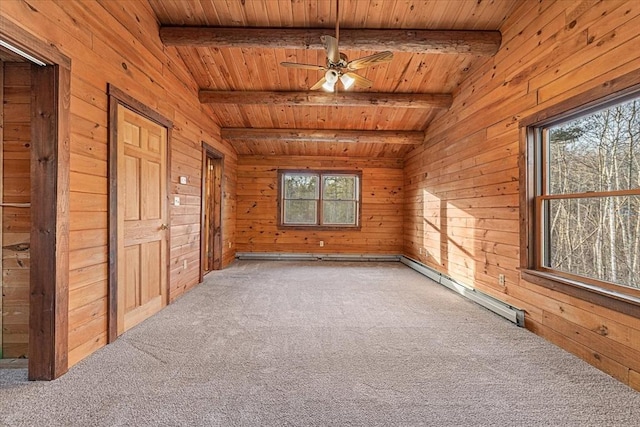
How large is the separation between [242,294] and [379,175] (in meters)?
4.34

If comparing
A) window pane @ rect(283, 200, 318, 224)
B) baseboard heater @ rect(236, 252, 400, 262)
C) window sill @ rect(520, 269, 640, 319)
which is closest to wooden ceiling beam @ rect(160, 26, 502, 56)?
window sill @ rect(520, 269, 640, 319)

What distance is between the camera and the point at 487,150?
3404 mm

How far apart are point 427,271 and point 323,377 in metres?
3.70

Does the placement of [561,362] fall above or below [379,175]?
below

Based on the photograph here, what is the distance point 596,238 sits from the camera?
2223 millimetres

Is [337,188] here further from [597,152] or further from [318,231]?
[597,152]

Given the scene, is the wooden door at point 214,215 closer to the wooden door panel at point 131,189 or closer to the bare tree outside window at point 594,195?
the wooden door panel at point 131,189

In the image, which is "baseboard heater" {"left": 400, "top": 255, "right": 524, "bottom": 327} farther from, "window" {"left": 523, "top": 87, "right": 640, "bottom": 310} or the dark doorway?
the dark doorway

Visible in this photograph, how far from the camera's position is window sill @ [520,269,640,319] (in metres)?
1.84

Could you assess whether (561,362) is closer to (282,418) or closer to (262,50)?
(282,418)

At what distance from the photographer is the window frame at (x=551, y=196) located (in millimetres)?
1907

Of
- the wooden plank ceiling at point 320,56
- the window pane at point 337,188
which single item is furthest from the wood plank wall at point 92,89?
the window pane at point 337,188

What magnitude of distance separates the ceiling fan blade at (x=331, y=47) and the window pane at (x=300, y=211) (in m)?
4.32

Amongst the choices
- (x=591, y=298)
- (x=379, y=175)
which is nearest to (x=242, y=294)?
(x=591, y=298)
